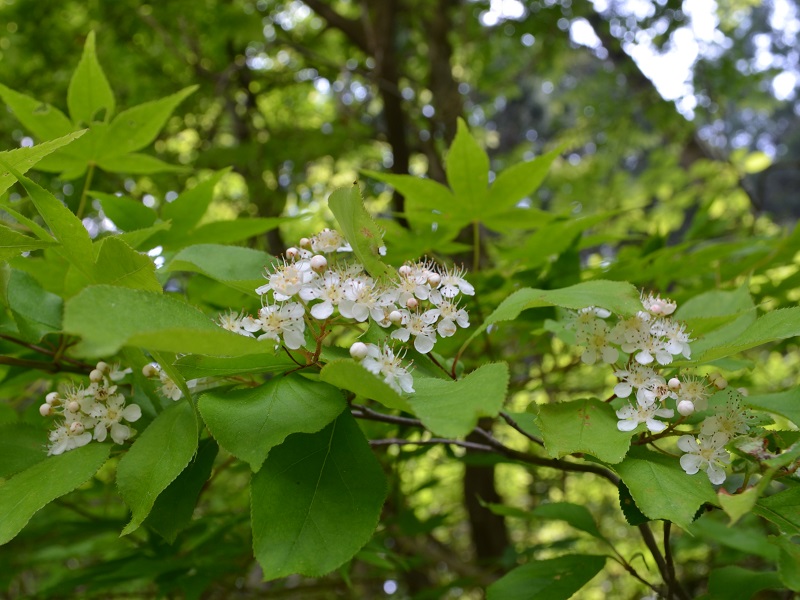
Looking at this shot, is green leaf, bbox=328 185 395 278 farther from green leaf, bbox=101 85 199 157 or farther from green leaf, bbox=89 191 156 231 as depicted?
green leaf, bbox=101 85 199 157

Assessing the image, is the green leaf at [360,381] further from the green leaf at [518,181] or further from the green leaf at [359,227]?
the green leaf at [518,181]

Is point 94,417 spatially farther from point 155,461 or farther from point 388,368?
point 388,368

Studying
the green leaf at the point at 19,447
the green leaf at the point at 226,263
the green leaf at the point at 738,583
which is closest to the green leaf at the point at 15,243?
the green leaf at the point at 226,263

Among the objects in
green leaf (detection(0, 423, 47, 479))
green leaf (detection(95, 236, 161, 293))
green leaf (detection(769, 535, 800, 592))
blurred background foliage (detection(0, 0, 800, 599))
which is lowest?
blurred background foliage (detection(0, 0, 800, 599))

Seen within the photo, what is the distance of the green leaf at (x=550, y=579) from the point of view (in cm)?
86

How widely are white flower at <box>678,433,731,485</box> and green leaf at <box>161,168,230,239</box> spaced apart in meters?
0.73

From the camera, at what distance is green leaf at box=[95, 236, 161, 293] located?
611 millimetres

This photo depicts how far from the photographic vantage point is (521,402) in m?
2.74

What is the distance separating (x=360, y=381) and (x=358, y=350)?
10 centimetres

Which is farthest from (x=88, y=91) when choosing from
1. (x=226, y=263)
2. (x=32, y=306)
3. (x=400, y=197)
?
(x=400, y=197)

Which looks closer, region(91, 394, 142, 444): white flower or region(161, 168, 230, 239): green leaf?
region(91, 394, 142, 444): white flower

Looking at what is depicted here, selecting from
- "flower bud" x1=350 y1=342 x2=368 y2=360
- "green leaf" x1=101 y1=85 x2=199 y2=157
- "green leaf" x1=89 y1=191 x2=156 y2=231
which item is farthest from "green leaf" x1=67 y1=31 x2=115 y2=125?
"flower bud" x1=350 y1=342 x2=368 y2=360

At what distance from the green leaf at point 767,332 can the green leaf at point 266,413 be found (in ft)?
1.21

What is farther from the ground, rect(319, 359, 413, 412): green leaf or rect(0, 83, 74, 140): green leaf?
rect(319, 359, 413, 412): green leaf
